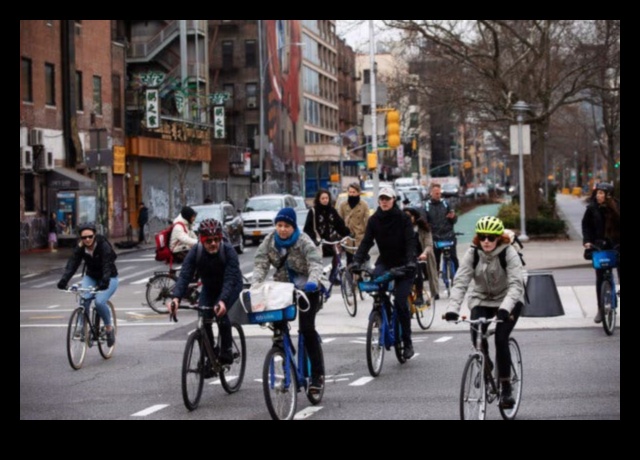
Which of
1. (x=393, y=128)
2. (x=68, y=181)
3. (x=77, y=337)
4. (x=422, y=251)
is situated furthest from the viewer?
(x=68, y=181)

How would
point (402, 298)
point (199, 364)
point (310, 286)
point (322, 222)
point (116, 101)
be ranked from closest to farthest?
point (310, 286) < point (199, 364) < point (402, 298) < point (322, 222) < point (116, 101)

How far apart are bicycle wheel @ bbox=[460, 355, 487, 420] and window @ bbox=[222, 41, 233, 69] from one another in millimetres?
84491

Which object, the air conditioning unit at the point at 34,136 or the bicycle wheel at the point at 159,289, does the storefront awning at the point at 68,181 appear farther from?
the bicycle wheel at the point at 159,289

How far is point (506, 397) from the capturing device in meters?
9.74

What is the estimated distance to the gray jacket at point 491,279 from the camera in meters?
9.73

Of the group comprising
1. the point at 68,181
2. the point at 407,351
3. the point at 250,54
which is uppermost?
the point at 250,54

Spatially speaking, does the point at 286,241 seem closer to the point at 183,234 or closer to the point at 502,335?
the point at 502,335

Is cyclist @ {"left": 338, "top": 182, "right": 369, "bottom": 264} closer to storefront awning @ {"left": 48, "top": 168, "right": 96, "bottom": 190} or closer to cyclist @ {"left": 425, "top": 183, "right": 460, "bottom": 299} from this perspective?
cyclist @ {"left": 425, "top": 183, "right": 460, "bottom": 299}

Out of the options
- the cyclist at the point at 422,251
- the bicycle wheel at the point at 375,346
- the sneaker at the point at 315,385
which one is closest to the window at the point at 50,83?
the cyclist at the point at 422,251

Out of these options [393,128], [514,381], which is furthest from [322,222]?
[393,128]

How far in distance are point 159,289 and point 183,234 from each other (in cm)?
124

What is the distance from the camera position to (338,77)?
13338 centimetres

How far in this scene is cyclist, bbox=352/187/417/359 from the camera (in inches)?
529
